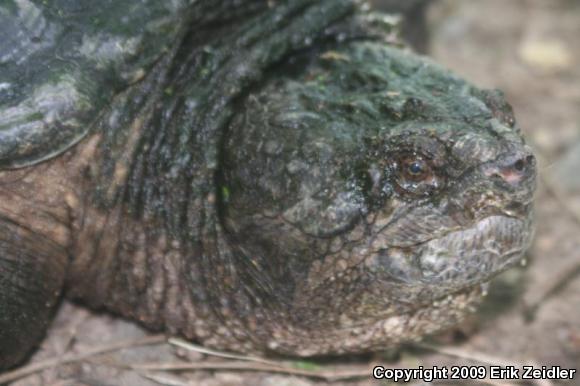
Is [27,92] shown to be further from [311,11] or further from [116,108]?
[311,11]

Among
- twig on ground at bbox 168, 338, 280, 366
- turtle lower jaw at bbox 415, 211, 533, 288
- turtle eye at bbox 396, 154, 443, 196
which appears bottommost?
twig on ground at bbox 168, 338, 280, 366

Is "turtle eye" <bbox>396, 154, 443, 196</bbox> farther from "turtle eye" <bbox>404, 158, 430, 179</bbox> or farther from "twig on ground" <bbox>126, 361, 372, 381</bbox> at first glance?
"twig on ground" <bbox>126, 361, 372, 381</bbox>

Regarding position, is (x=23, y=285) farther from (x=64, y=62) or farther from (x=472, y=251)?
(x=472, y=251)

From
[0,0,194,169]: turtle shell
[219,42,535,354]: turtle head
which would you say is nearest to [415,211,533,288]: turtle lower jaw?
[219,42,535,354]: turtle head

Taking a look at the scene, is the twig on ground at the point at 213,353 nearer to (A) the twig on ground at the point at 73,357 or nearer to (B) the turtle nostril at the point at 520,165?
(A) the twig on ground at the point at 73,357

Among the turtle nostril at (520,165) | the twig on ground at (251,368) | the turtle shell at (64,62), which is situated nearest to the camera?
the turtle nostril at (520,165)

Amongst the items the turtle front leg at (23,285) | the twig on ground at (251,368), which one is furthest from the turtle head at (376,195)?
the turtle front leg at (23,285)
